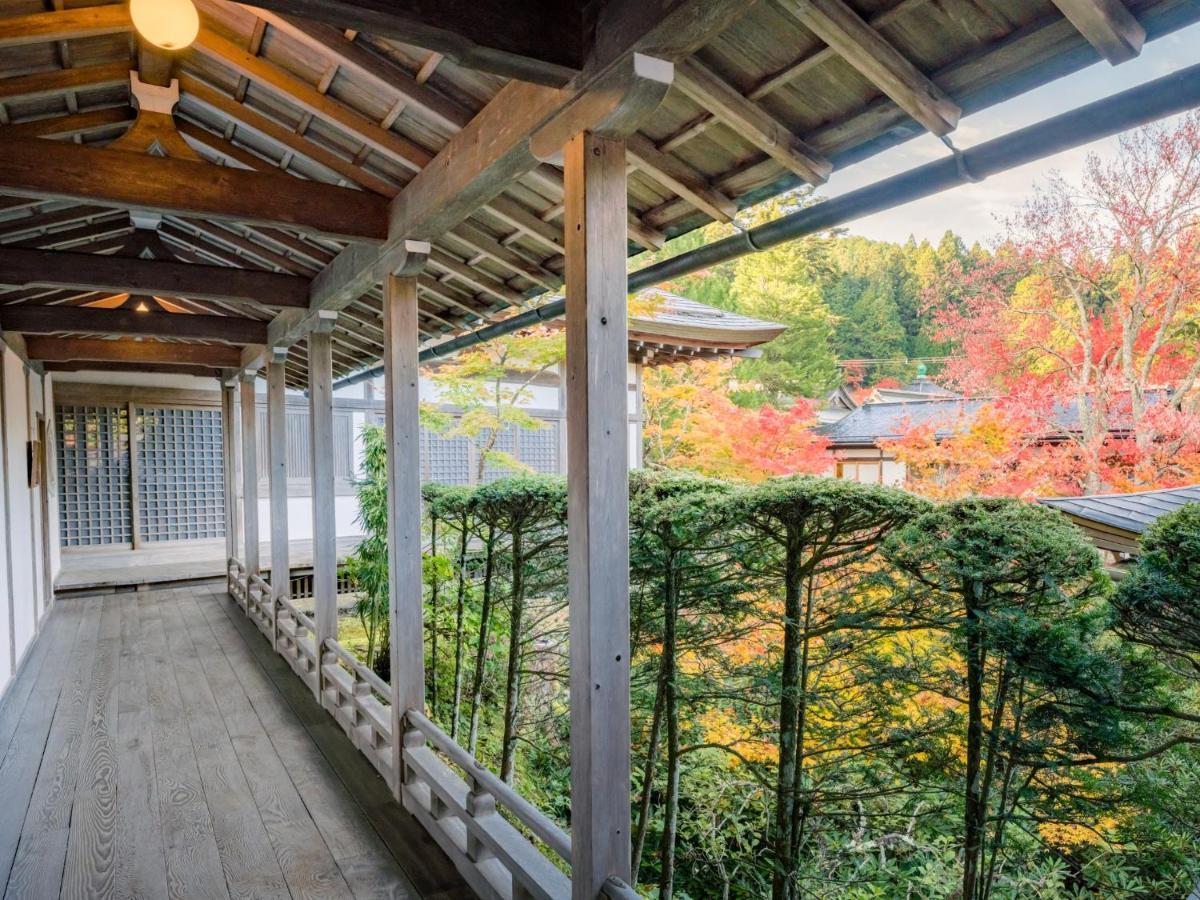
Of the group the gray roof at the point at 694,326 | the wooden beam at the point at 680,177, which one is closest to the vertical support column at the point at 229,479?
the gray roof at the point at 694,326

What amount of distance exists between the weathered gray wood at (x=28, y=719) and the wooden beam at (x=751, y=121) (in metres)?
3.43

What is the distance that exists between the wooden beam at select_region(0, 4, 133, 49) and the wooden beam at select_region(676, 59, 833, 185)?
1.87 metres

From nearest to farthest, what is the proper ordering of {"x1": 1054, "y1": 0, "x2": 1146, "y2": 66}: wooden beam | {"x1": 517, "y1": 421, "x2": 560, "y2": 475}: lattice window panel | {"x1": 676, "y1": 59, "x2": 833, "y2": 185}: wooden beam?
1. {"x1": 1054, "y1": 0, "x2": 1146, "y2": 66}: wooden beam
2. {"x1": 676, "y1": 59, "x2": 833, "y2": 185}: wooden beam
3. {"x1": 517, "y1": 421, "x2": 560, "y2": 475}: lattice window panel

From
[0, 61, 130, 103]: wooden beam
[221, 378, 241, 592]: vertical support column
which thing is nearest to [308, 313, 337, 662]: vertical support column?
[0, 61, 130, 103]: wooden beam

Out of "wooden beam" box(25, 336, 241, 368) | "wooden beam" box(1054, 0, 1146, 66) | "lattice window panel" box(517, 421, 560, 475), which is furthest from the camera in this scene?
"lattice window panel" box(517, 421, 560, 475)

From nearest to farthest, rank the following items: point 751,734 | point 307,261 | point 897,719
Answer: point 897,719, point 751,734, point 307,261

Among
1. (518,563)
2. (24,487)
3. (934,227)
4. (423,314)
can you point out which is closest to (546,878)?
(518,563)

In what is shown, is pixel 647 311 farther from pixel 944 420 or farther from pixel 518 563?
pixel 518 563

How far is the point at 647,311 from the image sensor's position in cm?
770

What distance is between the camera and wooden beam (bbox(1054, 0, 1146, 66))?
44.2 inches

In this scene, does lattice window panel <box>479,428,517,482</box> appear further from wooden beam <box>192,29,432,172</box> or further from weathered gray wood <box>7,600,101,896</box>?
wooden beam <box>192,29,432,172</box>

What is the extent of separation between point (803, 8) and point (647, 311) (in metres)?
6.42

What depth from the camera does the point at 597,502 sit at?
5.65 feet

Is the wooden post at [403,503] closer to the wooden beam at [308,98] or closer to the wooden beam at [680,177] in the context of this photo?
the wooden beam at [308,98]
